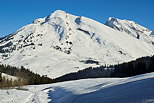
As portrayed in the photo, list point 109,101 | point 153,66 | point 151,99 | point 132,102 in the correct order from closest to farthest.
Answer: point 151,99 → point 132,102 → point 109,101 → point 153,66

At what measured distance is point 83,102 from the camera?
55.5 feet

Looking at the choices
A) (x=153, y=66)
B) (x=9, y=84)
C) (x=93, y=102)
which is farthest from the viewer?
(x=153, y=66)

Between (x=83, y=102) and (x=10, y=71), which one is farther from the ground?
(x=10, y=71)

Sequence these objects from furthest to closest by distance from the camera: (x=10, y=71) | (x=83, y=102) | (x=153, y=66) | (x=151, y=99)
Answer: (x=10, y=71)
(x=153, y=66)
(x=83, y=102)
(x=151, y=99)

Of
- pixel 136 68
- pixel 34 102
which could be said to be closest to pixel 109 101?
pixel 34 102

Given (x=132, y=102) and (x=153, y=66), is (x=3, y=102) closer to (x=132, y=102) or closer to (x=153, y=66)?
(x=132, y=102)

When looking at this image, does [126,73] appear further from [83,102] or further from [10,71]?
[83,102]

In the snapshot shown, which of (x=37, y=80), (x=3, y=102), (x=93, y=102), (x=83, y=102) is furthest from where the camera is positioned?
(x=37, y=80)

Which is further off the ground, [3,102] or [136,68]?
[136,68]

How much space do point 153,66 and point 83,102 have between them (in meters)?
92.2

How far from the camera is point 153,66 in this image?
103m

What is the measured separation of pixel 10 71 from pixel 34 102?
460 ft

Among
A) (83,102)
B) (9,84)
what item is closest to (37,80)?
(9,84)

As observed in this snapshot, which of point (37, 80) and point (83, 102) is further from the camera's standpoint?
point (37, 80)
